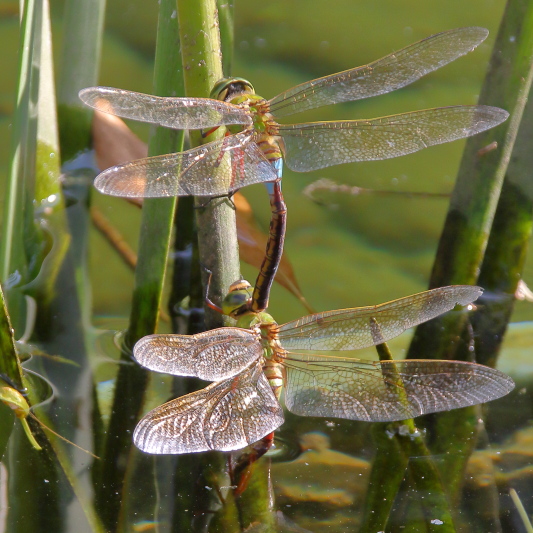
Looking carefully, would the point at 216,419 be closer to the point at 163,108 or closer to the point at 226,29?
the point at 163,108

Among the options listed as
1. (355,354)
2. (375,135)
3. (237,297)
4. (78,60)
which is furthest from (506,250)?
(78,60)

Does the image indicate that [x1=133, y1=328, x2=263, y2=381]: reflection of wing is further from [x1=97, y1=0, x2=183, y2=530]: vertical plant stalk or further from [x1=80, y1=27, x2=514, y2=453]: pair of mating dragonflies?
[x1=97, y1=0, x2=183, y2=530]: vertical plant stalk

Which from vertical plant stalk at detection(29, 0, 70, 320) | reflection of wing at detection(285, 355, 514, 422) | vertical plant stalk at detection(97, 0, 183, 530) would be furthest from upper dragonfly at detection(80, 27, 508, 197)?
vertical plant stalk at detection(29, 0, 70, 320)

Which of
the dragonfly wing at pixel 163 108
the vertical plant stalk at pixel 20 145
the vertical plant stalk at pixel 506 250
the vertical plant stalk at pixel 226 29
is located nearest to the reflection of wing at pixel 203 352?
the dragonfly wing at pixel 163 108

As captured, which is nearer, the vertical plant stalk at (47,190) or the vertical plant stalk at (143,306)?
the vertical plant stalk at (143,306)

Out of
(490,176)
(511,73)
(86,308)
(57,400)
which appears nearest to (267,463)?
(57,400)

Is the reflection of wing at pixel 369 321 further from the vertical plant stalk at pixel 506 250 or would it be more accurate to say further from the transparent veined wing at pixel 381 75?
the vertical plant stalk at pixel 506 250

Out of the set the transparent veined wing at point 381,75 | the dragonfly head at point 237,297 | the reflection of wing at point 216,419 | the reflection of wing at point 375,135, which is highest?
the transparent veined wing at point 381,75
